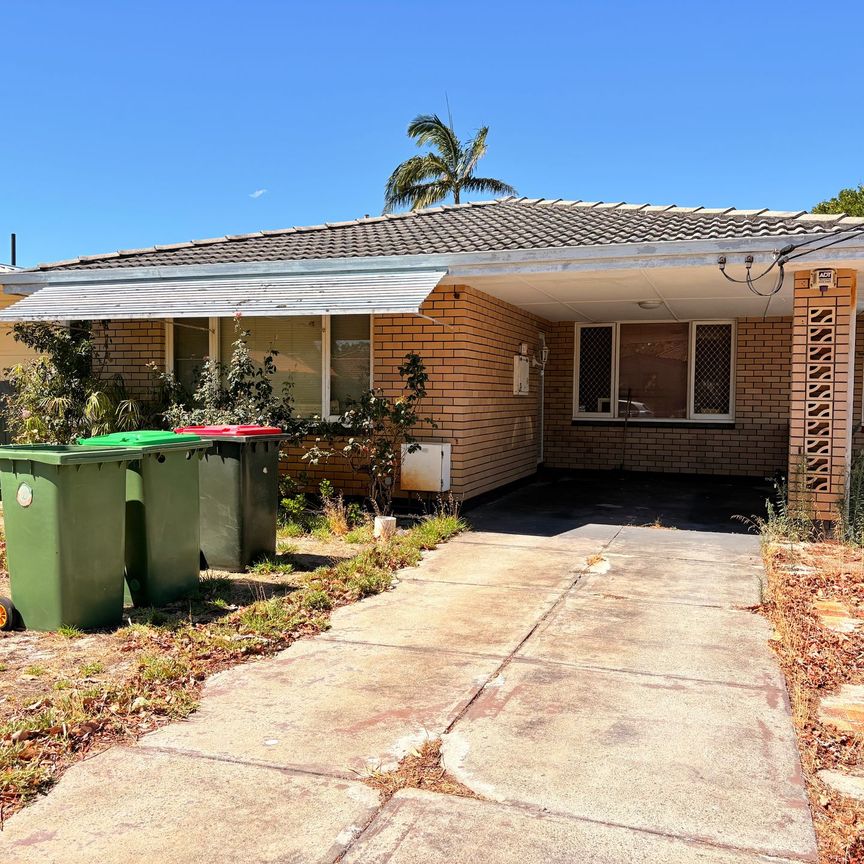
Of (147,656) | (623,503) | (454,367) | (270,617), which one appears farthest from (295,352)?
(147,656)

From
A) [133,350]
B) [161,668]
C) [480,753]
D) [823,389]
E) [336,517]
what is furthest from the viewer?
[133,350]

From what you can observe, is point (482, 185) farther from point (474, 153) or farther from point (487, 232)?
point (487, 232)

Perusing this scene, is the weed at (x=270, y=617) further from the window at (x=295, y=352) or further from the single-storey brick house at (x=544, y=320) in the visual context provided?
the window at (x=295, y=352)

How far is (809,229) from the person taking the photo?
8508mm

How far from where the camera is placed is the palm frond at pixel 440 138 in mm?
32531

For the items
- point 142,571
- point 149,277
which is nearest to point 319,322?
point 149,277

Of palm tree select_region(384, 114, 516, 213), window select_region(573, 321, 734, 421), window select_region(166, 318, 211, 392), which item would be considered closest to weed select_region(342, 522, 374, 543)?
window select_region(166, 318, 211, 392)

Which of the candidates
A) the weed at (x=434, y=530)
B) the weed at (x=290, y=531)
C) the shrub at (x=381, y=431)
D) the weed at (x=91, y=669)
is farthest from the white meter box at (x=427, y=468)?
the weed at (x=91, y=669)

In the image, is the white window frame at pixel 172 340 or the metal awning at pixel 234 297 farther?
the white window frame at pixel 172 340

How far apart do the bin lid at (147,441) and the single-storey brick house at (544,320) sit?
9.30 ft

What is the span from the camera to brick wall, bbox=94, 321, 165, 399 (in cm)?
1145

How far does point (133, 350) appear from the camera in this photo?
457 inches

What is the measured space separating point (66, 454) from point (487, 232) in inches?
265

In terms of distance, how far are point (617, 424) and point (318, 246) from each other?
6.57 m
